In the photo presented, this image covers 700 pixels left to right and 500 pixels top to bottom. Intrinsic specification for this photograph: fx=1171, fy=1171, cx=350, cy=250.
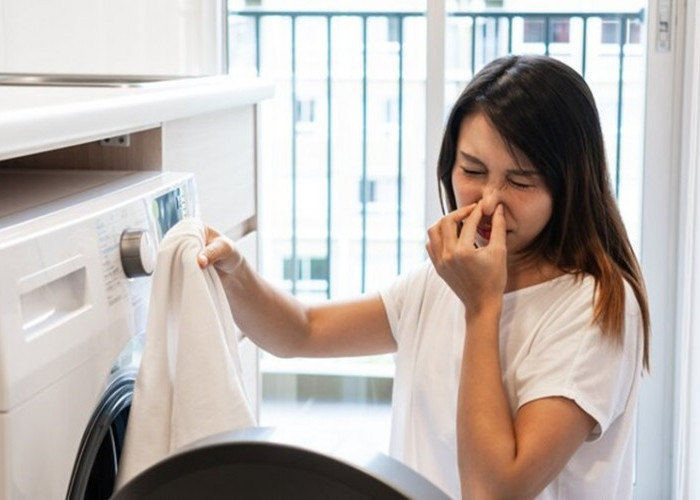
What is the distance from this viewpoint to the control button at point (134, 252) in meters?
1.16

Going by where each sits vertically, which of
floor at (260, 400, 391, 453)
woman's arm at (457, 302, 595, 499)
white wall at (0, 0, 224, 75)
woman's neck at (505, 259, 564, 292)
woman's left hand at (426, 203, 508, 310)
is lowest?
floor at (260, 400, 391, 453)

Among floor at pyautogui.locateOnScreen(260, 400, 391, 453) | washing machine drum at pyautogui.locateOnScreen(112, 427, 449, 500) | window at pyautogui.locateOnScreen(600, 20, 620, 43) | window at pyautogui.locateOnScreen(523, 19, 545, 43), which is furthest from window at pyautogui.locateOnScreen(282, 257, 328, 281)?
washing machine drum at pyautogui.locateOnScreen(112, 427, 449, 500)

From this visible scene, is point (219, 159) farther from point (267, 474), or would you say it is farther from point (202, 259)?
point (267, 474)

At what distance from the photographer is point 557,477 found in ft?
4.79

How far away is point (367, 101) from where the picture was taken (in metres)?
3.12

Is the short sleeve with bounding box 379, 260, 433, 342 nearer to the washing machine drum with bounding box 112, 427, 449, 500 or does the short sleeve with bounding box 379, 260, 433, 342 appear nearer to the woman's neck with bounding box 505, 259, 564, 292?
the woman's neck with bounding box 505, 259, 564, 292

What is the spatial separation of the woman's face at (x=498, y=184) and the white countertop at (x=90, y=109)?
365 mm

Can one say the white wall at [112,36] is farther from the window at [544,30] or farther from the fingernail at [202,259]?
the fingernail at [202,259]

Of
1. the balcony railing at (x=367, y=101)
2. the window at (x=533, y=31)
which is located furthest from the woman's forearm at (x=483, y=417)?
the window at (x=533, y=31)

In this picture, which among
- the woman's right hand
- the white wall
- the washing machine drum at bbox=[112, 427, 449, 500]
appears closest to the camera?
the washing machine drum at bbox=[112, 427, 449, 500]

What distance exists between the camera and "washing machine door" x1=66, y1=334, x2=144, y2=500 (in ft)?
3.58

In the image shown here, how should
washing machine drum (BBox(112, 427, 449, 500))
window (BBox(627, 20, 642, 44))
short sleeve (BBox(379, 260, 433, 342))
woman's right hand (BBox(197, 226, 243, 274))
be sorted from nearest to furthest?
washing machine drum (BBox(112, 427, 449, 500)), woman's right hand (BBox(197, 226, 243, 274)), short sleeve (BBox(379, 260, 433, 342)), window (BBox(627, 20, 642, 44))

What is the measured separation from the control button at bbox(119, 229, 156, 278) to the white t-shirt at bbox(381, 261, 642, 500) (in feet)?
1.59

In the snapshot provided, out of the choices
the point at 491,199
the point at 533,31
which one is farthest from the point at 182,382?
the point at 533,31
